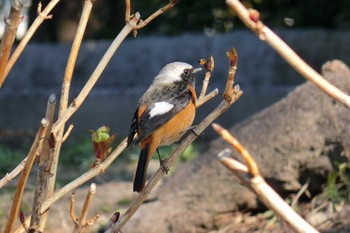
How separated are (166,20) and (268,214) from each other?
20.4ft

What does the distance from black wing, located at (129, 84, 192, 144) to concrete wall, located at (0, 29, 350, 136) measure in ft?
15.9

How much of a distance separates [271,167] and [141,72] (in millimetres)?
5035

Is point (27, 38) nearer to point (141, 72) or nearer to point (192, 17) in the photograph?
point (141, 72)

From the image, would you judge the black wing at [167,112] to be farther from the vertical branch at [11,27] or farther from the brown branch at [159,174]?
the vertical branch at [11,27]

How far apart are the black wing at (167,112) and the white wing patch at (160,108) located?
0.01 meters

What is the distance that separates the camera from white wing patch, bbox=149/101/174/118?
4367 mm

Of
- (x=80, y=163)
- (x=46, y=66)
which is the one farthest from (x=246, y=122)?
(x=46, y=66)

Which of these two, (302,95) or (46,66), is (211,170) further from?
(46,66)

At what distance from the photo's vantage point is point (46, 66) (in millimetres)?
11391

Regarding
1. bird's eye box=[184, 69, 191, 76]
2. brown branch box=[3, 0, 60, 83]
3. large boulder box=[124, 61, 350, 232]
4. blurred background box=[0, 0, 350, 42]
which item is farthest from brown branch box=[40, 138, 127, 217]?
blurred background box=[0, 0, 350, 42]

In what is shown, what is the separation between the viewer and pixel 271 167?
19.6 ft

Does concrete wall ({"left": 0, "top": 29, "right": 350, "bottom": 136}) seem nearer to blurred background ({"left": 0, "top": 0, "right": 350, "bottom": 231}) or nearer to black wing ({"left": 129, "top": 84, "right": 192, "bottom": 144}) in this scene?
blurred background ({"left": 0, "top": 0, "right": 350, "bottom": 231})

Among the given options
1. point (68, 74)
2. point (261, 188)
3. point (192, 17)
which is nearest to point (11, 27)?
point (68, 74)

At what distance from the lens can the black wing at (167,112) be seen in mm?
4258
